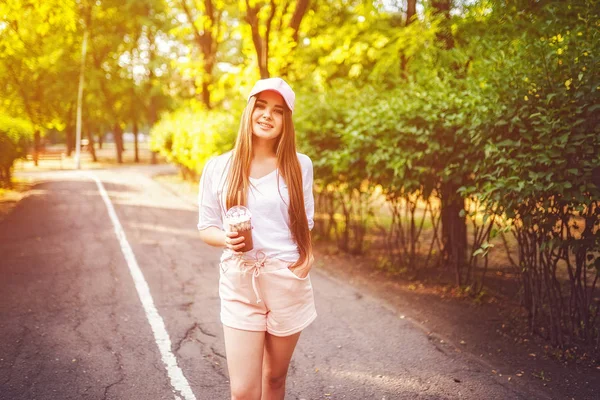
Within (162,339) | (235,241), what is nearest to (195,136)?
(162,339)

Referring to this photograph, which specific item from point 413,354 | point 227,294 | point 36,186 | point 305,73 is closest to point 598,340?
point 413,354

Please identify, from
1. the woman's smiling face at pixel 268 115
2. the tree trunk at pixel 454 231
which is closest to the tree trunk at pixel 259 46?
the tree trunk at pixel 454 231

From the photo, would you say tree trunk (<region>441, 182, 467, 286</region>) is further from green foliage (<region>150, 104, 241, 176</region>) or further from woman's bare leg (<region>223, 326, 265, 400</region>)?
green foliage (<region>150, 104, 241, 176</region>)

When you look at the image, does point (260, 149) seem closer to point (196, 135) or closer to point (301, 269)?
point (301, 269)

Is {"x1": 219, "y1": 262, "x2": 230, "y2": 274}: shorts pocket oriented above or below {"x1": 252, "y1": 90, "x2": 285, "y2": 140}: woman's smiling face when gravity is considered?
below

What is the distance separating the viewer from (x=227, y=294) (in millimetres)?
2637

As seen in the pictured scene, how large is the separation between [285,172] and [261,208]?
0.78 ft

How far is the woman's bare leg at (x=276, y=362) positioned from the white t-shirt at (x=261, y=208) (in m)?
0.45

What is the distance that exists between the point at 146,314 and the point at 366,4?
7.77 m

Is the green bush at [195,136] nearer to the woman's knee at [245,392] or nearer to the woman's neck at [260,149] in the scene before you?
the woman's neck at [260,149]

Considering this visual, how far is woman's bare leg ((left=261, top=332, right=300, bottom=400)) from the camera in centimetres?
268

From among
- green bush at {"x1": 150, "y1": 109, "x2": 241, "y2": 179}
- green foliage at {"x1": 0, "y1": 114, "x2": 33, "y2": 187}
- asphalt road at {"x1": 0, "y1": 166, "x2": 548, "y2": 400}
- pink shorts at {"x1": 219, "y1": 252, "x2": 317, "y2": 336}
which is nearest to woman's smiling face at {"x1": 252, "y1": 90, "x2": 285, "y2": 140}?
pink shorts at {"x1": 219, "y1": 252, "x2": 317, "y2": 336}

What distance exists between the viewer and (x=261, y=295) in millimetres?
2596

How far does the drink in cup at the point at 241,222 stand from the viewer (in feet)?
7.91
